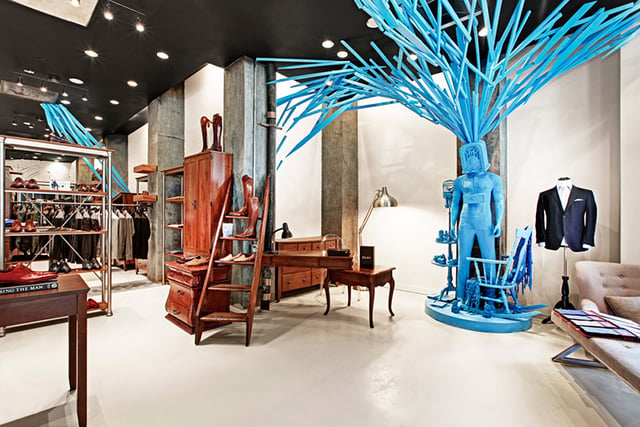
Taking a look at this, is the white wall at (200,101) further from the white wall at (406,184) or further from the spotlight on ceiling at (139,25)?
the white wall at (406,184)

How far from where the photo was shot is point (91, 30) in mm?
3990

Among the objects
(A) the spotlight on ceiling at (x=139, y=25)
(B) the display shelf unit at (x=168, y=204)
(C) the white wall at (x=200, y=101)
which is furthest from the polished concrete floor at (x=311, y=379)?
(A) the spotlight on ceiling at (x=139, y=25)

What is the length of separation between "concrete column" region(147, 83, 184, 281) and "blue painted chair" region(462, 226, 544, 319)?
5.31 meters

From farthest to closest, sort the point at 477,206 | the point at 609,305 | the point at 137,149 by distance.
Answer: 1. the point at 137,149
2. the point at 477,206
3. the point at 609,305

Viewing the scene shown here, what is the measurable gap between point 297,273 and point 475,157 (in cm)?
313

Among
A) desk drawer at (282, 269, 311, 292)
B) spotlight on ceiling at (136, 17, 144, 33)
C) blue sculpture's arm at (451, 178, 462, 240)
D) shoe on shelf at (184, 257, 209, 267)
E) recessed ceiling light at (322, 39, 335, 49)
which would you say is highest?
spotlight on ceiling at (136, 17, 144, 33)

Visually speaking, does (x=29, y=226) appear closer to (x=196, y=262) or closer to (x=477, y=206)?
(x=196, y=262)

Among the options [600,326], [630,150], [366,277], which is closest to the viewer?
[600,326]

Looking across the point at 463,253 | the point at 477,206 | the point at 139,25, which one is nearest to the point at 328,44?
the point at 139,25

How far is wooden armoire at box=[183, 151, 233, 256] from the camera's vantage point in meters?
4.28

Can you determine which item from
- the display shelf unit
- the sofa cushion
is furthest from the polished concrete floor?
the display shelf unit

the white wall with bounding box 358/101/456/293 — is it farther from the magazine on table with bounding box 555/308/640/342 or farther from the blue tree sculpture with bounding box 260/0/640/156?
the magazine on table with bounding box 555/308/640/342

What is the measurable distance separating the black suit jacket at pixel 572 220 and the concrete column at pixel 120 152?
31.2ft

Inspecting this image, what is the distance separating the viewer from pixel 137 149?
8656mm
